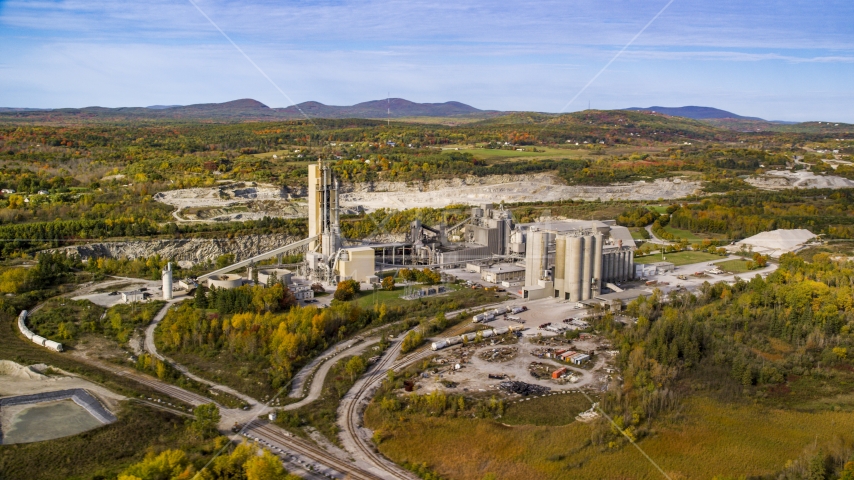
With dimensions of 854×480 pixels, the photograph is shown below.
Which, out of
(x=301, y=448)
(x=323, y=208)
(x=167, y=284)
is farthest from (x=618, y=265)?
(x=301, y=448)

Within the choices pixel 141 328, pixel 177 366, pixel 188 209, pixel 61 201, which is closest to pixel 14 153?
pixel 61 201

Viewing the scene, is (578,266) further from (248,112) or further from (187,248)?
(248,112)

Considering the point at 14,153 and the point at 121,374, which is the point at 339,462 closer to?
the point at 121,374

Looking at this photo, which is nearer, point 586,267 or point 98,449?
point 98,449

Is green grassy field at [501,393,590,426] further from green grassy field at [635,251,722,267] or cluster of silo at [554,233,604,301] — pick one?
green grassy field at [635,251,722,267]

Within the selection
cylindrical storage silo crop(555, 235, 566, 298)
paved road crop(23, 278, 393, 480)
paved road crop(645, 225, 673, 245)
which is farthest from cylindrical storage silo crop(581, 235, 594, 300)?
paved road crop(645, 225, 673, 245)

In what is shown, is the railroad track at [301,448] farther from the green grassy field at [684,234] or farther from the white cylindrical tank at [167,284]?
the green grassy field at [684,234]
